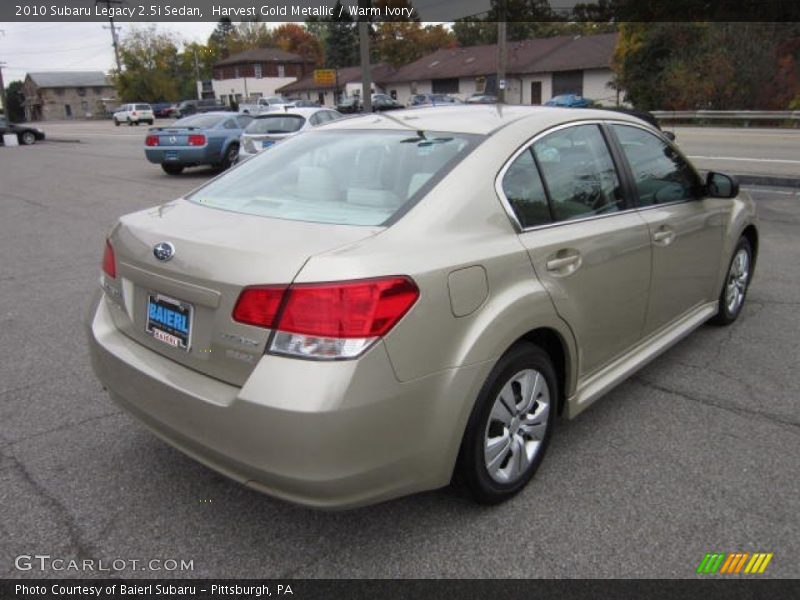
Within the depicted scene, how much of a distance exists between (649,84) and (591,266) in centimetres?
3717

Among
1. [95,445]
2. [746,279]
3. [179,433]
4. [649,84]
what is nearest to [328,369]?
[179,433]

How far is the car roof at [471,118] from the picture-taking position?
3.11 meters

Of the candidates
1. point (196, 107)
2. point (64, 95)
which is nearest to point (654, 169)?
point (196, 107)

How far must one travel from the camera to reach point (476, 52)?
63.2 meters

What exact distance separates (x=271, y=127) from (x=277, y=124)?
0.17 meters

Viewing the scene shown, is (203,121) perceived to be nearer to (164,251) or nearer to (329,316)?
(164,251)

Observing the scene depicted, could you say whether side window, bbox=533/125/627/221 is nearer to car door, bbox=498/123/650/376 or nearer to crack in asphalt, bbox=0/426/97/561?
car door, bbox=498/123/650/376

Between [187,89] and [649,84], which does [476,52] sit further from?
[187,89]

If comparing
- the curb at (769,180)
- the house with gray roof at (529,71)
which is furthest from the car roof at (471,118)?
the house with gray roof at (529,71)

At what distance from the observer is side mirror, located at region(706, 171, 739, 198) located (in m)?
4.19

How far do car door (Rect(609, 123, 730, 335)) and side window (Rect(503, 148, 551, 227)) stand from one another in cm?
87

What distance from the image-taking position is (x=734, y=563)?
2.50m

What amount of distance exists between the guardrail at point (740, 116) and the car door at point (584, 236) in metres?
27.4

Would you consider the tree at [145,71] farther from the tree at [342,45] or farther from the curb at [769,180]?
the curb at [769,180]
